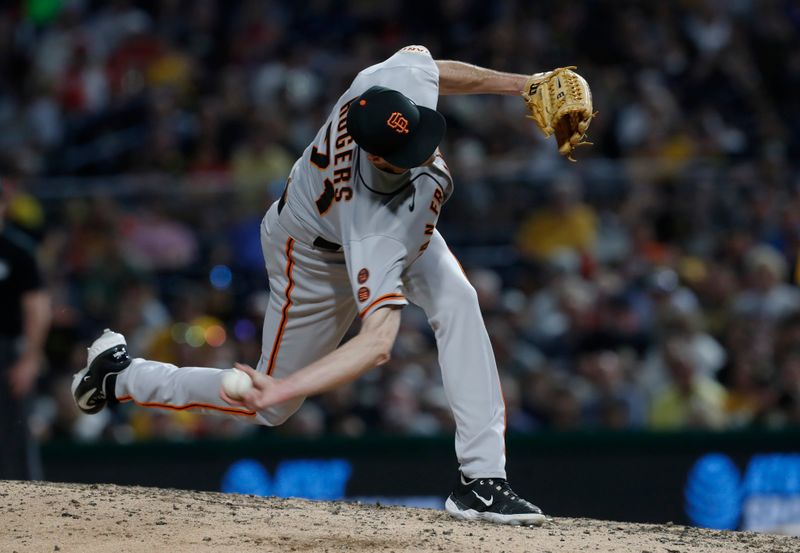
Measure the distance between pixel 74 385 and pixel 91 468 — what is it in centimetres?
262

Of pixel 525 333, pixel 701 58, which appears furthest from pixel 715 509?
pixel 701 58

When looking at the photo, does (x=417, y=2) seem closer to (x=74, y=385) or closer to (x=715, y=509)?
(x=715, y=509)

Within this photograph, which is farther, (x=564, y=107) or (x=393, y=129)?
(x=564, y=107)

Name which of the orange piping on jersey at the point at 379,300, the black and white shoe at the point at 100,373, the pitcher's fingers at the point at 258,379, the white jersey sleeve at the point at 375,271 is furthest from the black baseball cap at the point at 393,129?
the black and white shoe at the point at 100,373

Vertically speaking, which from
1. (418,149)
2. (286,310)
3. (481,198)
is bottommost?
(286,310)

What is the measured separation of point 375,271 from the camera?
4422mm

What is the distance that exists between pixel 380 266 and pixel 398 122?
49 centimetres

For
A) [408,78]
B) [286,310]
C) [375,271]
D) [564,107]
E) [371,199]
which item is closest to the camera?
[375,271]

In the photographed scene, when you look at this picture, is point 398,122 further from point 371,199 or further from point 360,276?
point 360,276

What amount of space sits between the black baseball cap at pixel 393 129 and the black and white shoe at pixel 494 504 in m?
1.29

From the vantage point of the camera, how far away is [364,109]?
4398mm

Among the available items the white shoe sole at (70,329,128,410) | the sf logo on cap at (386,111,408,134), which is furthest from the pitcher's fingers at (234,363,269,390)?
the white shoe sole at (70,329,128,410)

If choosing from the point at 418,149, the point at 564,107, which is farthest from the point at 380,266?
the point at 564,107

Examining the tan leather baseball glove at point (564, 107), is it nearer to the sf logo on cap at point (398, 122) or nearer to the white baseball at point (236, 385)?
the sf logo on cap at point (398, 122)
